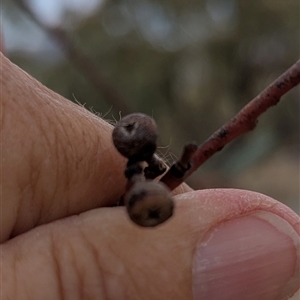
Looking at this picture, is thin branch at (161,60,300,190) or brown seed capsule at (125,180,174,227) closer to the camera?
brown seed capsule at (125,180,174,227)

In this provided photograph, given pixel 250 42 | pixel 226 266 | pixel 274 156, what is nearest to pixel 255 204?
pixel 226 266

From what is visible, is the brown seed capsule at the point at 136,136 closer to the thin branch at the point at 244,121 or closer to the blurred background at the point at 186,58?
the thin branch at the point at 244,121

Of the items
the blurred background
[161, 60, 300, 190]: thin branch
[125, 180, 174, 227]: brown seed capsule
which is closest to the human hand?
[161, 60, 300, 190]: thin branch

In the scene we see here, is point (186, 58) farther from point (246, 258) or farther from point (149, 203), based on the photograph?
point (149, 203)

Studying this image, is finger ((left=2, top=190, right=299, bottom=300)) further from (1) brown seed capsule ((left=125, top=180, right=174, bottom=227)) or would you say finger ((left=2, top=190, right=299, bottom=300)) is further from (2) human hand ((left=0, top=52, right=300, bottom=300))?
(1) brown seed capsule ((left=125, top=180, right=174, bottom=227))

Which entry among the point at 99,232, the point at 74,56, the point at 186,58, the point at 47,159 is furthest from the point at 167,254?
the point at 186,58

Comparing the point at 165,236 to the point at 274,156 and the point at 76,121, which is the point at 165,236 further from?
the point at 274,156
